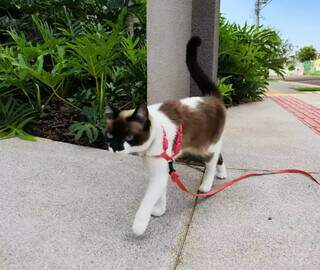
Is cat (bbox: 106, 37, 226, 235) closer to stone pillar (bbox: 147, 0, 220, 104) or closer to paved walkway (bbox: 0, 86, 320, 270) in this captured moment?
paved walkway (bbox: 0, 86, 320, 270)

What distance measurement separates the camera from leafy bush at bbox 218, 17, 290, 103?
20.0 feet

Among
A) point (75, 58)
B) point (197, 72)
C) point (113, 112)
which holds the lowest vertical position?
point (113, 112)

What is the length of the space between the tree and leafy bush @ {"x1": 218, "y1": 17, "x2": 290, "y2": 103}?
6664 cm

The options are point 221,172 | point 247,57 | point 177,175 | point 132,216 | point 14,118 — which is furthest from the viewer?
point 247,57

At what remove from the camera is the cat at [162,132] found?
1848mm

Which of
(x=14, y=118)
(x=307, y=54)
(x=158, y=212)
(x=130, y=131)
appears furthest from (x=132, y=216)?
(x=307, y=54)

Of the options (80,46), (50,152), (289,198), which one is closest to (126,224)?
(289,198)

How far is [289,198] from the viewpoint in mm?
2443

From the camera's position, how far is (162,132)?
199cm

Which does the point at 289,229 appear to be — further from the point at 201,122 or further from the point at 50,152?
the point at 50,152

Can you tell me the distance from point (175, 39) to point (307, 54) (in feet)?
239

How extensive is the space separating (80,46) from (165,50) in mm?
818

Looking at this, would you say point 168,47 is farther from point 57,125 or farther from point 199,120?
point 57,125

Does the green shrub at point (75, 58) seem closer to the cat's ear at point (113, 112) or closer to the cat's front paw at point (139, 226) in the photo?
the cat's ear at point (113, 112)
